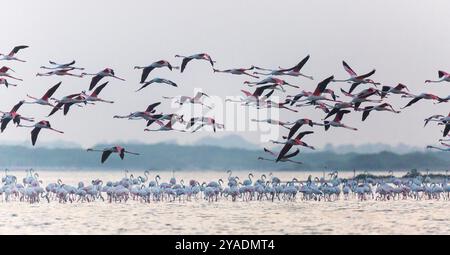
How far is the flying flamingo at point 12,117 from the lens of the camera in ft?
59.9

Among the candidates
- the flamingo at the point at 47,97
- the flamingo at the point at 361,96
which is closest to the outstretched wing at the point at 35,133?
the flamingo at the point at 47,97

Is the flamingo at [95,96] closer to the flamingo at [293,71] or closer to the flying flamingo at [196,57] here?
the flying flamingo at [196,57]

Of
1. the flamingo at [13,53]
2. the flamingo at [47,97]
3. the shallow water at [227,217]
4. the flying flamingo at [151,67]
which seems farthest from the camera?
the flamingo at [13,53]

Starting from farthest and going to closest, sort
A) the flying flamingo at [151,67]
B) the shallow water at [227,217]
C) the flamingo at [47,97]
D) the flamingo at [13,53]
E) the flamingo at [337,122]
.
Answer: the flamingo at [337,122]
the flamingo at [13,53]
the flamingo at [47,97]
the flying flamingo at [151,67]
the shallow water at [227,217]

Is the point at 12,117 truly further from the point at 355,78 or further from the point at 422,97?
the point at 422,97

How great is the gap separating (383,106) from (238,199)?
310 cm

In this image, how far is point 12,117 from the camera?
720 inches

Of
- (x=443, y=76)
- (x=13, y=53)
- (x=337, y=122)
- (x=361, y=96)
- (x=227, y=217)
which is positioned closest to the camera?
(x=227, y=217)

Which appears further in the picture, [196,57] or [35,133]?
[35,133]

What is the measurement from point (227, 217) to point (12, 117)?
4.15 metres

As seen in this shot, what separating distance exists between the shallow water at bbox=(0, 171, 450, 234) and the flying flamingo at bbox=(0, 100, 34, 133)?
1.37 metres

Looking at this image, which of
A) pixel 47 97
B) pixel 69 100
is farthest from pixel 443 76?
pixel 47 97

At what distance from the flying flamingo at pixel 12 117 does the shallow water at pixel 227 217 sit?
1375 millimetres
